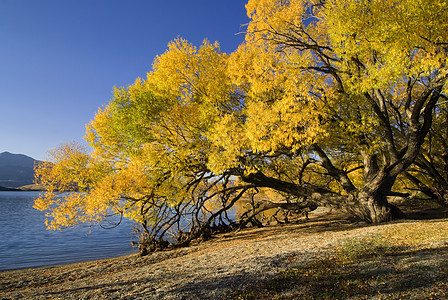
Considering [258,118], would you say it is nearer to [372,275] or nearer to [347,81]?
[347,81]

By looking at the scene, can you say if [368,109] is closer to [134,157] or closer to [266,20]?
[266,20]

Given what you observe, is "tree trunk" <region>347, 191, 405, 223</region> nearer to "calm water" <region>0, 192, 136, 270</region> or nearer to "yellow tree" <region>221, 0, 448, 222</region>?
"yellow tree" <region>221, 0, 448, 222</region>

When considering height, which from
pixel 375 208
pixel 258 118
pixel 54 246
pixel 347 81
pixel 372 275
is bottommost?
pixel 372 275

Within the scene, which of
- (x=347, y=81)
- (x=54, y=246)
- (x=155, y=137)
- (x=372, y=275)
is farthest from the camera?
(x=54, y=246)

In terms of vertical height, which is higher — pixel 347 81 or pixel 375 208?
pixel 347 81

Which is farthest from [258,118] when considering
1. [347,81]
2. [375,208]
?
[375,208]

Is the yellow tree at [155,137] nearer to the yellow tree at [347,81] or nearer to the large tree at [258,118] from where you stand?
the large tree at [258,118]

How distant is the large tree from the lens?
10.1m

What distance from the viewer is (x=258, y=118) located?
10.2 metres

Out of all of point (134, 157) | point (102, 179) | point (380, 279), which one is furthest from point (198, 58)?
point (380, 279)

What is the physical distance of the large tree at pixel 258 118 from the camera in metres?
10.1

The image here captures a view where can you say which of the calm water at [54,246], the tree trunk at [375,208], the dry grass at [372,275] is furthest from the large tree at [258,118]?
the calm water at [54,246]

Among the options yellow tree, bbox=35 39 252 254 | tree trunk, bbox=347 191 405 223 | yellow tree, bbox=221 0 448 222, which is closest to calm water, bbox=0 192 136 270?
yellow tree, bbox=35 39 252 254

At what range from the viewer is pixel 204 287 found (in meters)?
6.07
